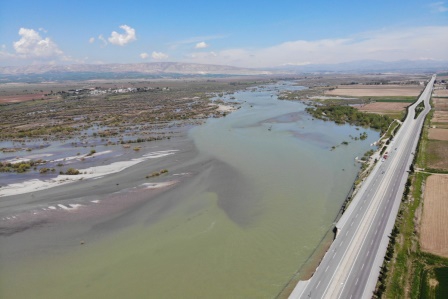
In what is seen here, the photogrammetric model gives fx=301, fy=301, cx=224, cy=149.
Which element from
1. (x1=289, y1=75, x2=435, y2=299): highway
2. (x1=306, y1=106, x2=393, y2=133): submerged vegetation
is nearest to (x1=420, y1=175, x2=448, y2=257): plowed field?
(x1=289, y1=75, x2=435, y2=299): highway

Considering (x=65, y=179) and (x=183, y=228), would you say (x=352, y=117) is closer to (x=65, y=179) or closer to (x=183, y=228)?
(x=183, y=228)

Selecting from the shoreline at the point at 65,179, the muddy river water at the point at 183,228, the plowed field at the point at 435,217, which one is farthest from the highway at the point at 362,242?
the shoreline at the point at 65,179

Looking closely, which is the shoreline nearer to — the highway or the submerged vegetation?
the highway

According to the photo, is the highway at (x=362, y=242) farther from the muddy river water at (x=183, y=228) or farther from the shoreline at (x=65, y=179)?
the shoreline at (x=65, y=179)

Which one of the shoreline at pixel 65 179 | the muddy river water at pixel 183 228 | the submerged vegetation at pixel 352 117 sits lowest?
the muddy river water at pixel 183 228

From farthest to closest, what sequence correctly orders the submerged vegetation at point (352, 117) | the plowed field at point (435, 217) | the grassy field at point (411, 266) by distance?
the submerged vegetation at point (352, 117), the plowed field at point (435, 217), the grassy field at point (411, 266)

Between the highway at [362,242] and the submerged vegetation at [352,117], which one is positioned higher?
the submerged vegetation at [352,117]

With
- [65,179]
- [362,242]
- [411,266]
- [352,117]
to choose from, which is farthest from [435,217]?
[352,117]
